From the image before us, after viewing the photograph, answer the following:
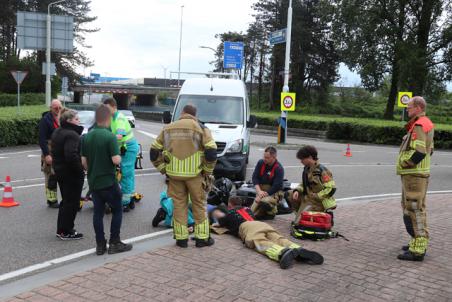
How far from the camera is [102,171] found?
5.73m

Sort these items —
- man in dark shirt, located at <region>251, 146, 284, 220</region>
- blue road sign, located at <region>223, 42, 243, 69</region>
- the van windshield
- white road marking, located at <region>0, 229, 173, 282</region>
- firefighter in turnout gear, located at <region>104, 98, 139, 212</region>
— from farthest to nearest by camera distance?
blue road sign, located at <region>223, 42, 243, 69</region> < the van windshield < firefighter in turnout gear, located at <region>104, 98, 139, 212</region> < man in dark shirt, located at <region>251, 146, 284, 220</region> < white road marking, located at <region>0, 229, 173, 282</region>

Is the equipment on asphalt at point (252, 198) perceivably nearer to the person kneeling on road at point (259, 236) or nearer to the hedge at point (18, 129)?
the person kneeling on road at point (259, 236)

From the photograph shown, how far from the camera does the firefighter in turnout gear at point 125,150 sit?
781 centimetres

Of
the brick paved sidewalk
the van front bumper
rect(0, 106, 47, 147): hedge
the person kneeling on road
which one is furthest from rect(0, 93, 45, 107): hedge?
the brick paved sidewalk

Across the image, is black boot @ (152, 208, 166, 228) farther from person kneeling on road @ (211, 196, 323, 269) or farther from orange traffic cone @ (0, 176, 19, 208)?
orange traffic cone @ (0, 176, 19, 208)

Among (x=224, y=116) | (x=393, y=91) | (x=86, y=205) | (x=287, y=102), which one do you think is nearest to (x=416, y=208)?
(x=86, y=205)

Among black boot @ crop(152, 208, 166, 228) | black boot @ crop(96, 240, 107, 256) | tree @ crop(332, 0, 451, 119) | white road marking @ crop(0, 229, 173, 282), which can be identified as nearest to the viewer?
white road marking @ crop(0, 229, 173, 282)

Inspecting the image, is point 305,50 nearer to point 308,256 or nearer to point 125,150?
point 125,150

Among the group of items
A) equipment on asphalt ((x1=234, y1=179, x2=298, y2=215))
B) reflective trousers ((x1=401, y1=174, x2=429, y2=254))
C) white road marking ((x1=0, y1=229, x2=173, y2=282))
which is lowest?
white road marking ((x1=0, y1=229, x2=173, y2=282))

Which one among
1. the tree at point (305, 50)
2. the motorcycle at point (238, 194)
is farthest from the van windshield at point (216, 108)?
the tree at point (305, 50)

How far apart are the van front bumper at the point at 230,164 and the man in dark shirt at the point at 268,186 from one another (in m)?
3.36

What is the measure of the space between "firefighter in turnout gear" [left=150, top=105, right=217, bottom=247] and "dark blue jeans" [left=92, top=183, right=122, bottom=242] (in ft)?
2.11

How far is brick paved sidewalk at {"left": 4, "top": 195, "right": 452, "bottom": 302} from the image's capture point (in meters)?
4.66

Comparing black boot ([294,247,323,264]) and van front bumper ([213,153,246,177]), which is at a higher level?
van front bumper ([213,153,246,177])
